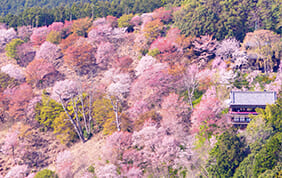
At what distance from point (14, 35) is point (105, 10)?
13197mm

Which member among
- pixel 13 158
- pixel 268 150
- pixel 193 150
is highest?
pixel 268 150

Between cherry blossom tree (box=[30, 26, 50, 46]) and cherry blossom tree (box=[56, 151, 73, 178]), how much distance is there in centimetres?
2166

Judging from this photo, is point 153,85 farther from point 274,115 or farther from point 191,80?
point 274,115

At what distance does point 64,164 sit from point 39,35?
2403 centimetres

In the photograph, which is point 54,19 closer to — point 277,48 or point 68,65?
point 68,65

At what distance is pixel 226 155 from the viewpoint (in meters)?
20.9

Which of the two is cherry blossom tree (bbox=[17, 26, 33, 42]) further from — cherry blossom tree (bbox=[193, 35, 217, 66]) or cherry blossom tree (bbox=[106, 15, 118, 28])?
cherry blossom tree (bbox=[193, 35, 217, 66])

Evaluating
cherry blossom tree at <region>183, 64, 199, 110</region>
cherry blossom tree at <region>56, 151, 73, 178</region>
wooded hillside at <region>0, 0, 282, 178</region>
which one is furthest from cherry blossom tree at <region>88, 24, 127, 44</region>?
cherry blossom tree at <region>56, 151, 73, 178</region>

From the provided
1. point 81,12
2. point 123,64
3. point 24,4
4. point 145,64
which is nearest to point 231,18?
point 145,64

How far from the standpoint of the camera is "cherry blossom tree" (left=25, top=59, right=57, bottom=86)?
3534 cm

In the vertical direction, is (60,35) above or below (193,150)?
above

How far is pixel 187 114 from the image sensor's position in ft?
87.4

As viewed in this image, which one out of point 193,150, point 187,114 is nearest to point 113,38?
point 187,114

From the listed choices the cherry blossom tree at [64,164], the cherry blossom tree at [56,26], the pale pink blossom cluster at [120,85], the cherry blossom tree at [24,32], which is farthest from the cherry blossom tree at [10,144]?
the cherry blossom tree at [24,32]
